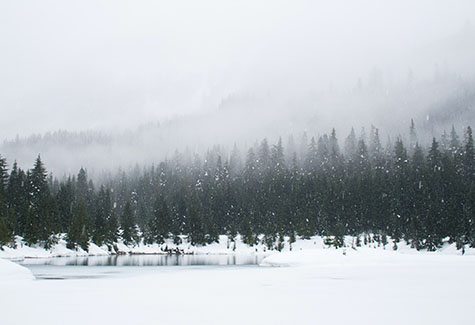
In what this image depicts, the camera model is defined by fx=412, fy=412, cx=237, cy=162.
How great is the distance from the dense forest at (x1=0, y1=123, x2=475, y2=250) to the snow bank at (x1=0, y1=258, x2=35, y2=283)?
4520 cm

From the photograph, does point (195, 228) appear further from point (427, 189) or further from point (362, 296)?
point (362, 296)

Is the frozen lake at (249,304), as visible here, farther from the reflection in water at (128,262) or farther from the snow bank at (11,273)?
the reflection in water at (128,262)

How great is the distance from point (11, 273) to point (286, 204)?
329 ft

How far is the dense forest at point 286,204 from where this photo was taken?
82.4m

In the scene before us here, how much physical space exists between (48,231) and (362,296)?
249ft

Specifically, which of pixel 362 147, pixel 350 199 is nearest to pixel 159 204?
pixel 350 199

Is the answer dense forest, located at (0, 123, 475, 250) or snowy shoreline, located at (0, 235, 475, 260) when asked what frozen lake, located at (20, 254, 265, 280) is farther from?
dense forest, located at (0, 123, 475, 250)

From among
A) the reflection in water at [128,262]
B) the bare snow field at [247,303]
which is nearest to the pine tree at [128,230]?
the reflection in water at [128,262]

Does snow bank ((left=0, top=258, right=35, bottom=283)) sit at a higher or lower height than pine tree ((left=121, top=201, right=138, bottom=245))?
lower

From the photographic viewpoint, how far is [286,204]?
12238cm

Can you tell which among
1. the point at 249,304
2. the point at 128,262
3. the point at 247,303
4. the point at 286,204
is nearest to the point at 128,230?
the point at 286,204

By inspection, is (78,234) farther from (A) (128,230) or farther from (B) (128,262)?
(B) (128,262)

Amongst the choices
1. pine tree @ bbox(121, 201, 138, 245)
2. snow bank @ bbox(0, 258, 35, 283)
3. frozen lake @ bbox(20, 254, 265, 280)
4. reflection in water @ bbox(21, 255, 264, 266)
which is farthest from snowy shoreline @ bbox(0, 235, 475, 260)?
snow bank @ bbox(0, 258, 35, 283)

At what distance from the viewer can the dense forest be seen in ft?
270
